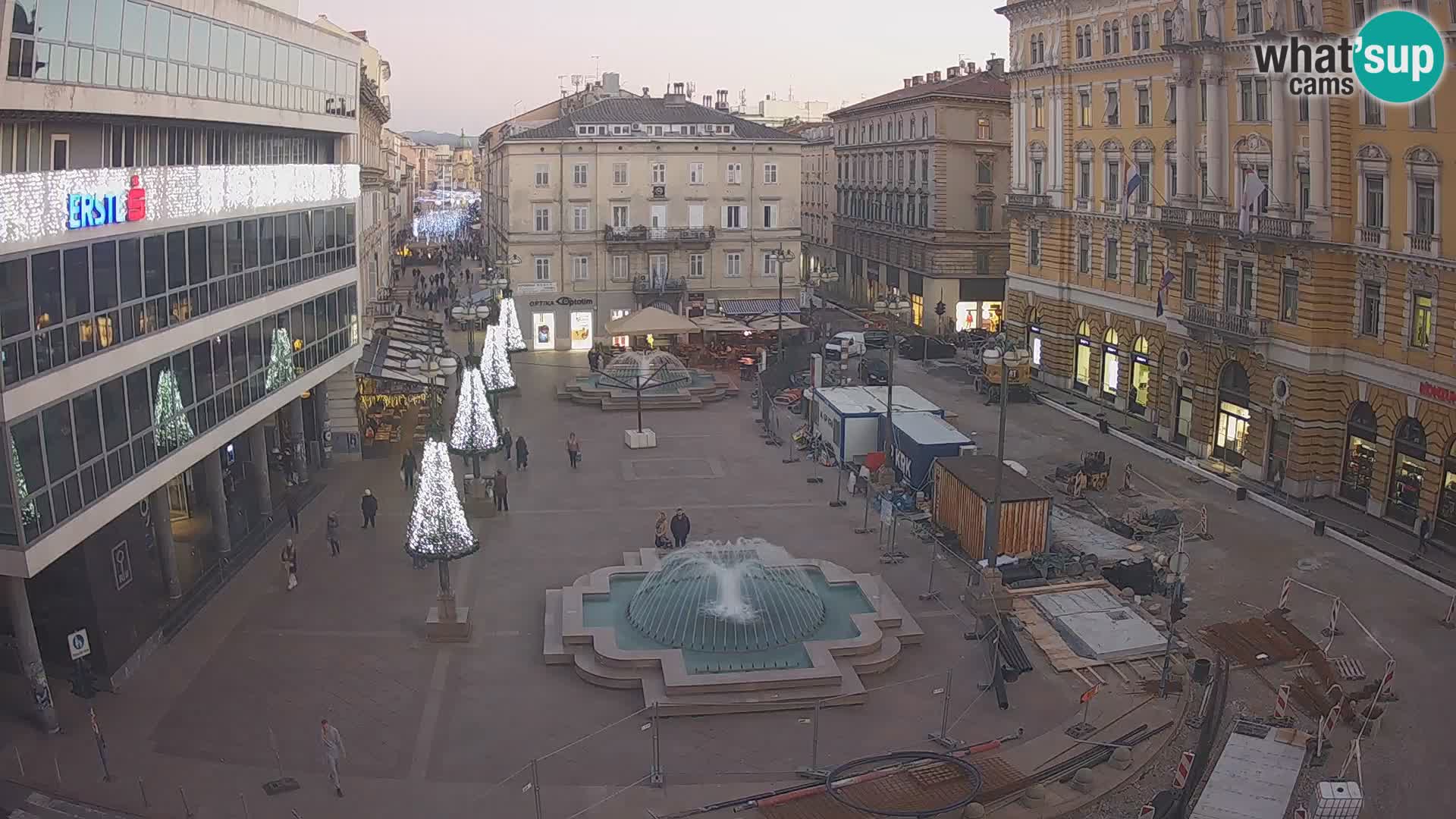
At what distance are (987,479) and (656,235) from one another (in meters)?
38.4

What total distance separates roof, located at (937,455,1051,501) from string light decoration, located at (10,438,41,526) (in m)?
19.7

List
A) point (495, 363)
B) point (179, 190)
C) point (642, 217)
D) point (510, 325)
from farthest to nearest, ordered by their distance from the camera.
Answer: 1. point (642, 217)
2. point (510, 325)
3. point (495, 363)
4. point (179, 190)

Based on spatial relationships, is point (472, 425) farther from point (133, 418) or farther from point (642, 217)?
point (642, 217)

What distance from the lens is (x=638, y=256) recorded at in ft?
225

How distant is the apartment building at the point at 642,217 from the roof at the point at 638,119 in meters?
0.11

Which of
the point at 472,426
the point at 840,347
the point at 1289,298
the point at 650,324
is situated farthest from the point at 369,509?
the point at 840,347

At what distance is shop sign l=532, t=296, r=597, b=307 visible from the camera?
222 ft

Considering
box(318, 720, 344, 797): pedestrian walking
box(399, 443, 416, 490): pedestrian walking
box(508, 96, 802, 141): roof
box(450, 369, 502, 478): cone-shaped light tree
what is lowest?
box(318, 720, 344, 797): pedestrian walking

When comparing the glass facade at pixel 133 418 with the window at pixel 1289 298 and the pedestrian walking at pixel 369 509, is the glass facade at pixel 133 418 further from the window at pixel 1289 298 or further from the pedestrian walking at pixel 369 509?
the window at pixel 1289 298

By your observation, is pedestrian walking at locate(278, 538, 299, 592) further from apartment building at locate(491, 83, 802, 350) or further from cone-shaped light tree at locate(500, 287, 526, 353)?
apartment building at locate(491, 83, 802, 350)

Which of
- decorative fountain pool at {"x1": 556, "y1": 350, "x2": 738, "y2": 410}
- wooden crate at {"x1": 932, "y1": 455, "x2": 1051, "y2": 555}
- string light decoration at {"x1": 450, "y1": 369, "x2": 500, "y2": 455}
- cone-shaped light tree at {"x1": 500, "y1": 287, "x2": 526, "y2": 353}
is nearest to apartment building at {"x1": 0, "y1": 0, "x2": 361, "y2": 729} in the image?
string light decoration at {"x1": 450, "y1": 369, "x2": 500, "y2": 455}

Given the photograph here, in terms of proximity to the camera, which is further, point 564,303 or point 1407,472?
point 564,303

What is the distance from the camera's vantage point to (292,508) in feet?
113

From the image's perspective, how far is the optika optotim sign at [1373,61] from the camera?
34.0 metres
